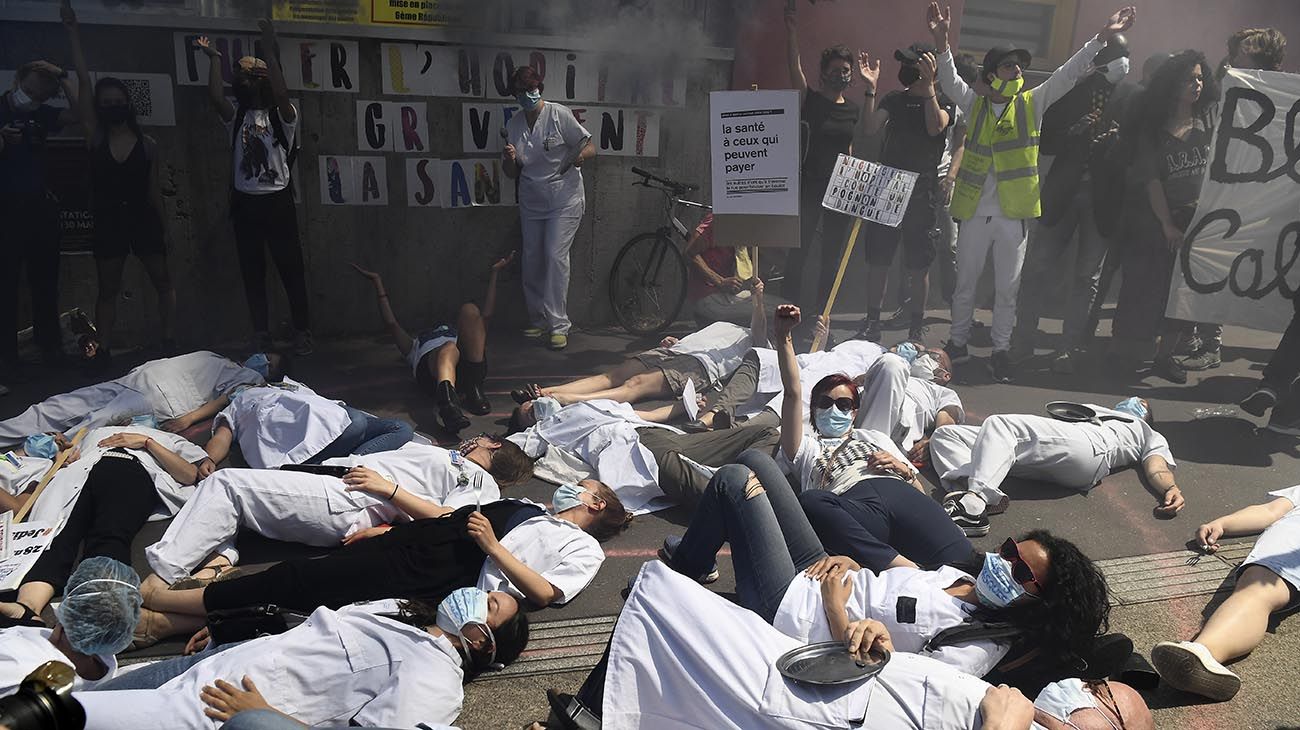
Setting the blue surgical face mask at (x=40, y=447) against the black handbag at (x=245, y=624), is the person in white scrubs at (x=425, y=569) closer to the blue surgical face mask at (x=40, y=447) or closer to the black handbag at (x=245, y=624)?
the black handbag at (x=245, y=624)

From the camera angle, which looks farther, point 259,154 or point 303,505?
point 259,154

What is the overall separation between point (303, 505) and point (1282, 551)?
426 centimetres

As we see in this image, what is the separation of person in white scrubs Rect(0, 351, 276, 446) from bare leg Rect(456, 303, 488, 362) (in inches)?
44.7

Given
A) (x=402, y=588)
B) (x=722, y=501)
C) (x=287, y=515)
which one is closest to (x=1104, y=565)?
(x=722, y=501)

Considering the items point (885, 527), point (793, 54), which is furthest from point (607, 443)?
point (793, 54)

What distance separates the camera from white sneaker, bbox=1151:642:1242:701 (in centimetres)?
370

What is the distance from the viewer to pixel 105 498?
14.1 feet

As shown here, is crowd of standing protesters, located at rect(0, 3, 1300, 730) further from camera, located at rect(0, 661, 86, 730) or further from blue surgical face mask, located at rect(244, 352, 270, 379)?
camera, located at rect(0, 661, 86, 730)

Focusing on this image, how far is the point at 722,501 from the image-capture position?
3990mm

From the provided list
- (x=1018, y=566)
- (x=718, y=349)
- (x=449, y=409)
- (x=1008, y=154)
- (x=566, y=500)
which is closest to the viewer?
(x=1018, y=566)

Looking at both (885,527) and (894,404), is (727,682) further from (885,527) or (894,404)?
(894,404)

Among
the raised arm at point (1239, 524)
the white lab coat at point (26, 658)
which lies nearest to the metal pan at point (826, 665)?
the white lab coat at point (26, 658)

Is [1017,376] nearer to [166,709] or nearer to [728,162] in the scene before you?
[728,162]

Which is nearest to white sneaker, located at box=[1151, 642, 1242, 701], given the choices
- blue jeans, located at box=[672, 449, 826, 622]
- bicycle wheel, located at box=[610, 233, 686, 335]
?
blue jeans, located at box=[672, 449, 826, 622]
